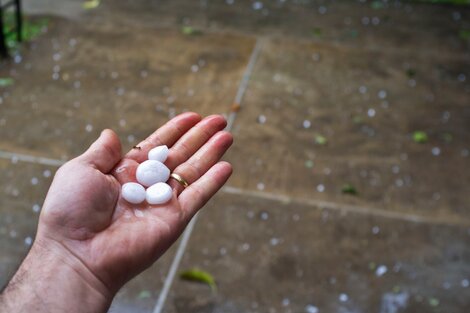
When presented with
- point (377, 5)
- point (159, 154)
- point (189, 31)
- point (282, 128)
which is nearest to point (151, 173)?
point (159, 154)

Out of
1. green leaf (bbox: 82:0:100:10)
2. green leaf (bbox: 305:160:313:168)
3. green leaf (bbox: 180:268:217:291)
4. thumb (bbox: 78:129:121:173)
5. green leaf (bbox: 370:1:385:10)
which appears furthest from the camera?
green leaf (bbox: 370:1:385:10)

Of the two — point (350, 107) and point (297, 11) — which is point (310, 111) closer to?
point (350, 107)

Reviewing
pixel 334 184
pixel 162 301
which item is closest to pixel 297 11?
pixel 334 184

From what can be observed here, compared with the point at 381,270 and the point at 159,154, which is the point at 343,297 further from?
the point at 159,154

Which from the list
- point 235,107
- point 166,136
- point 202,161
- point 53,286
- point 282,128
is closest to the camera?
point 53,286

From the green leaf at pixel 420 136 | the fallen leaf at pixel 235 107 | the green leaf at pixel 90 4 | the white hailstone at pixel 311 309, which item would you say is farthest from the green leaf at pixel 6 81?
the green leaf at pixel 420 136

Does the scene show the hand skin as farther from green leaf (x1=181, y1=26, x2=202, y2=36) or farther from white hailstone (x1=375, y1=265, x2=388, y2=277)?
green leaf (x1=181, y1=26, x2=202, y2=36)

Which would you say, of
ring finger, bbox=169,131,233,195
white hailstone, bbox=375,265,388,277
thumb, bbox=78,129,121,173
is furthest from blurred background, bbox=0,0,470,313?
thumb, bbox=78,129,121,173
